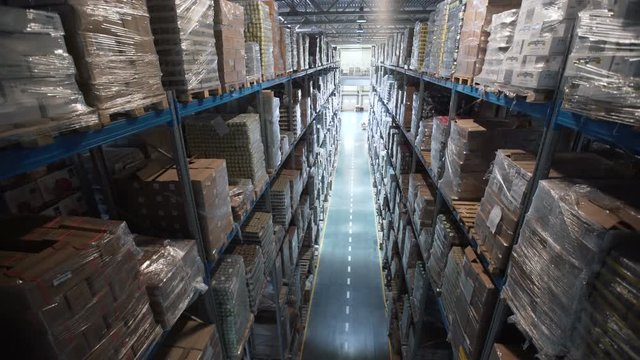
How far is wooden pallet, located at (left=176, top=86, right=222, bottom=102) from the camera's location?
6.83 ft

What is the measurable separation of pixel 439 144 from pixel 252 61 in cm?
231

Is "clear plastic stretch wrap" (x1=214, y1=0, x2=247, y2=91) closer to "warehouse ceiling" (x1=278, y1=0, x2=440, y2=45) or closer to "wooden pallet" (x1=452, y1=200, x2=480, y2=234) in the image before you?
"wooden pallet" (x1=452, y1=200, x2=480, y2=234)

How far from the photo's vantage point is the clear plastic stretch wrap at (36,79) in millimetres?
1044

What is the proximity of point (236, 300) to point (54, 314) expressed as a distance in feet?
5.80

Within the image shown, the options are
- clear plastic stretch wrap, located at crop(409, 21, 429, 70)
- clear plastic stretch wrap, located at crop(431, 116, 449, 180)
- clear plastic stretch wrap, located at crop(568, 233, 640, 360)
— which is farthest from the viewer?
clear plastic stretch wrap, located at crop(409, 21, 429, 70)

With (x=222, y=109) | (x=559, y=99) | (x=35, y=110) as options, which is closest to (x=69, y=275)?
(x=35, y=110)

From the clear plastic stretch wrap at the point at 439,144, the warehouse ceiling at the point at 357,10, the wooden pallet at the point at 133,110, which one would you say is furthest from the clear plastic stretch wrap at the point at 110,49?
the warehouse ceiling at the point at 357,10

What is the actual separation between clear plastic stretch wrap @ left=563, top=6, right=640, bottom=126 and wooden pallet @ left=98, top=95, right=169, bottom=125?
2121 millimetres

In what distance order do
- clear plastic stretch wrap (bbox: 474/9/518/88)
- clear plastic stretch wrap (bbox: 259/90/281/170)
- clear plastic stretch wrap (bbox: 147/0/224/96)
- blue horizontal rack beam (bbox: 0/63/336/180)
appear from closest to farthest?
blue horizontal rack beam (bbox: 0/63/336/180) < clear plastic stretch wrap (bbox: 147/0/224/96) < clear plastic stretch wrap (bbox: 474/9/518/88) < clear plastic stretch wrap (bbox: 259/90/281/170)

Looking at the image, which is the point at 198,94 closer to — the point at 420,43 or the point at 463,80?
the point at 463,80

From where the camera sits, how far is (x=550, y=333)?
154 cm

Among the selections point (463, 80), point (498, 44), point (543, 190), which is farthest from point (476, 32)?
point (543, 190)

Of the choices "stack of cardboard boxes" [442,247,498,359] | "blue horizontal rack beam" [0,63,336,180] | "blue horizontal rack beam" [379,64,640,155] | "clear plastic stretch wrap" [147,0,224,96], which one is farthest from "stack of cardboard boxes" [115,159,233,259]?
"blue horizontal rack beam" [379,64,640,155]

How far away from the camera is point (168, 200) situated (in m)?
2.20
